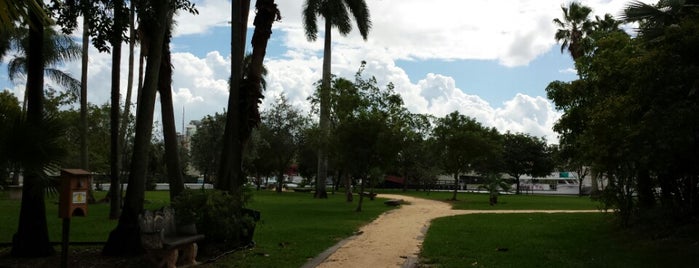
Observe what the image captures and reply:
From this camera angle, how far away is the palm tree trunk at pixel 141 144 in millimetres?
9781

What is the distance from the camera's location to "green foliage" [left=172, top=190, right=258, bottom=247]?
9.44 metres

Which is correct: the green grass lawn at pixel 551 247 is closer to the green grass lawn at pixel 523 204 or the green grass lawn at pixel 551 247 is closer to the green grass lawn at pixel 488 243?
the green grass lawn at pixel 488 243

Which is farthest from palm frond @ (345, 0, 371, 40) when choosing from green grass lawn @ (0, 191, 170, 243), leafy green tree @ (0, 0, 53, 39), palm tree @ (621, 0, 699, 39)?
leafy green tree @ (0, 0, 53, 39)

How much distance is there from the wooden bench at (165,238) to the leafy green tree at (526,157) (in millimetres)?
58110

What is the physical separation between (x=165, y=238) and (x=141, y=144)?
83.8 inches

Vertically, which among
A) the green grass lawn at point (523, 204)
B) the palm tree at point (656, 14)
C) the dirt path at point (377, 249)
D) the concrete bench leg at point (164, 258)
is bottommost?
the dirt path at point (377, 249)

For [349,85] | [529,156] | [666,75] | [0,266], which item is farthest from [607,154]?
[529,156]

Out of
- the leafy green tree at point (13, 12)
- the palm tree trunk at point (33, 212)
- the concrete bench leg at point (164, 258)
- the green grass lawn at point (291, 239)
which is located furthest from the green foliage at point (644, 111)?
the palm tree trunk at point (33, 212)

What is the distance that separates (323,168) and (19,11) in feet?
110

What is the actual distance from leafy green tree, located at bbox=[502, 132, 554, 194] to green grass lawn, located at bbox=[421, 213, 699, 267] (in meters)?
49.7

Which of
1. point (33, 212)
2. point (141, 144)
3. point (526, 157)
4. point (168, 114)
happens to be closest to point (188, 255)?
point (141, 144)

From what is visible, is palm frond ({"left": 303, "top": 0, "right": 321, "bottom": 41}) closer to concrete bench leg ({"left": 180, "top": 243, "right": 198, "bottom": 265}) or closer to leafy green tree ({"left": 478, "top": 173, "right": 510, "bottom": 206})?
leafy green tree ({"left": 478, "top": 173, "right": 510, "bottom": 206})

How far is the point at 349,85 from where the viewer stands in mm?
32062

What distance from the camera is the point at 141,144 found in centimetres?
1010
